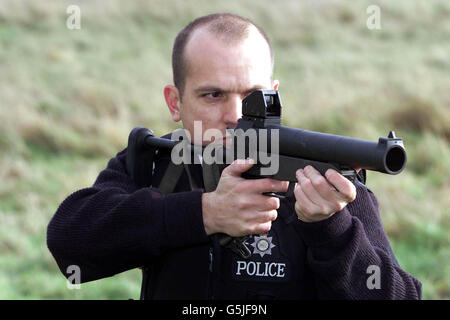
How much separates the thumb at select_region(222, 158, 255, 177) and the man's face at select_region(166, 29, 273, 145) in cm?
38

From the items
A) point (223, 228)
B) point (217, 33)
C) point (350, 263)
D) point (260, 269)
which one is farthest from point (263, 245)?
point (217, 33)

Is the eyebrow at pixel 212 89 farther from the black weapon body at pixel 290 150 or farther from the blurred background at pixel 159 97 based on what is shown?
the blurred background at pixel 159 97

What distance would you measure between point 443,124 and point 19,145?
5.80 m

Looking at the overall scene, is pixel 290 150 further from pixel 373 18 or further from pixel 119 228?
pixel 373 18

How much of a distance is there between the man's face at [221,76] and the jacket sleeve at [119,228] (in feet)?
1.26

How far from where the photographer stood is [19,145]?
9.16m

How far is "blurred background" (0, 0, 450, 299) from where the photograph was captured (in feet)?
21.5

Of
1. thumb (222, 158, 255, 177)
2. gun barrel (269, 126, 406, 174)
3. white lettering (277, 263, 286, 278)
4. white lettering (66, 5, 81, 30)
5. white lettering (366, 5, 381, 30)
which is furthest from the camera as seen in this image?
white lettering (366, 5, 381, 30)

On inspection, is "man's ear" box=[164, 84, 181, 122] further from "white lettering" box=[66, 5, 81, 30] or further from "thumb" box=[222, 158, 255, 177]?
"white lettering" box=[66, 5, 81, 30]

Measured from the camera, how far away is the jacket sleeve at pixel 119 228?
271 centimetres

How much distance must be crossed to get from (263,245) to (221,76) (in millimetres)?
757

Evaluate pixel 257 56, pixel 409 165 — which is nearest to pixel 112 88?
pixel 409 165

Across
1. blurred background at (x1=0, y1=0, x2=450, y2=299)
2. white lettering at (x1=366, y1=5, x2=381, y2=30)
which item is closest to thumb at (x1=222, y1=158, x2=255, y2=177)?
blurred background at (x1=0, y1=0, x2=450, y2=299)
